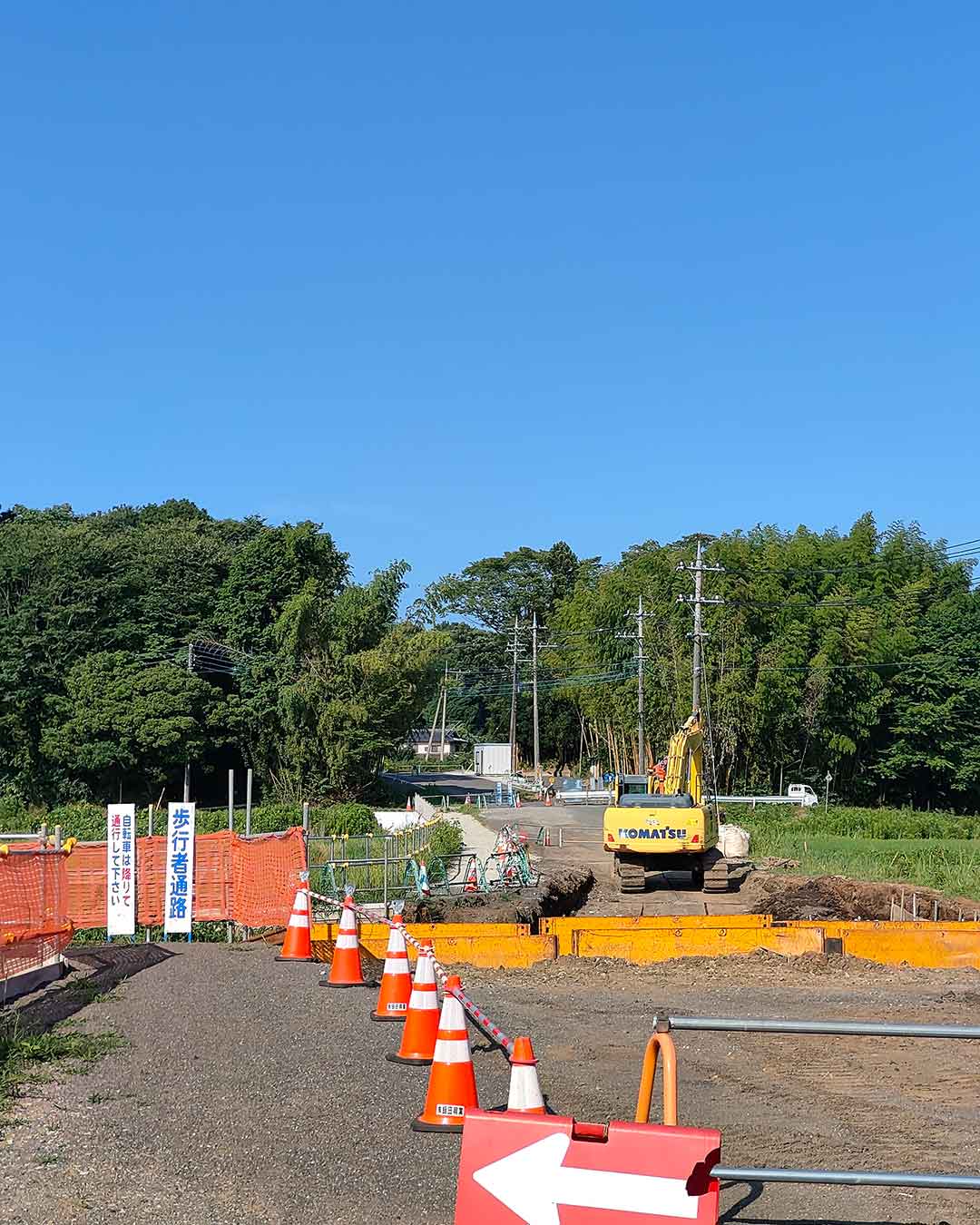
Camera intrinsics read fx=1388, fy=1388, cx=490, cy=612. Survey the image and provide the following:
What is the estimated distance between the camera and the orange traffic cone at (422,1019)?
10359 millimetres

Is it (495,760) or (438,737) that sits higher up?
(438,737)

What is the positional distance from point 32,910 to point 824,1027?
35.8ft

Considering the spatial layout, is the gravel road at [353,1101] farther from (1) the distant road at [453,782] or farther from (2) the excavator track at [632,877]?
(1) the distant road at [453,782]

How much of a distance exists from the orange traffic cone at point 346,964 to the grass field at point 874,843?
68.3 feet

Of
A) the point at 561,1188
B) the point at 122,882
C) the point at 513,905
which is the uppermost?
the point at 561,1188

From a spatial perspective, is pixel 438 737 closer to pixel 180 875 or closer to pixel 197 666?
pixel 197 666

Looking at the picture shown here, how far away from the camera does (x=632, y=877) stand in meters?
30.5

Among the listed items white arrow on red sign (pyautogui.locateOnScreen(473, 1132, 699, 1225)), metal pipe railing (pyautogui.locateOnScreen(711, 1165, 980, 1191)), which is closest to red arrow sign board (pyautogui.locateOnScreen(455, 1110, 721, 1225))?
white arrow on red sign (pyautogui.locateOnScreen(473, 1132, 699, 1225))

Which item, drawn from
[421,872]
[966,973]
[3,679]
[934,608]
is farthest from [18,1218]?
[934,608]

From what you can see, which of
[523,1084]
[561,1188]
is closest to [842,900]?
[523,1084]

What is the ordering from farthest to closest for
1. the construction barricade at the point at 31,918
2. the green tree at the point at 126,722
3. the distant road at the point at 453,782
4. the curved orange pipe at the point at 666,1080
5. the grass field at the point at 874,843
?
the distant road at the point at 453,782
the green tree at the point at 126,722
the grass field at the point at 874,843
the construction barricade at the point at 31,918
the curved orange pipe at the point at 666,1080

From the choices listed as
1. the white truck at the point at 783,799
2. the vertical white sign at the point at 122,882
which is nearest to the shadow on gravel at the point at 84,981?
the vertical white sign at the point at 122,882

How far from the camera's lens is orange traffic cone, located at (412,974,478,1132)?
336 inches

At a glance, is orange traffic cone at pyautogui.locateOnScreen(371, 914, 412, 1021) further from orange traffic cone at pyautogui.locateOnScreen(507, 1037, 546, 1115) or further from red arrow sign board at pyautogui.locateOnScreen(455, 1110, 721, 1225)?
red arrow sign board at pyautogui.locateOnScreen(455, 1110, 721, 1225)
